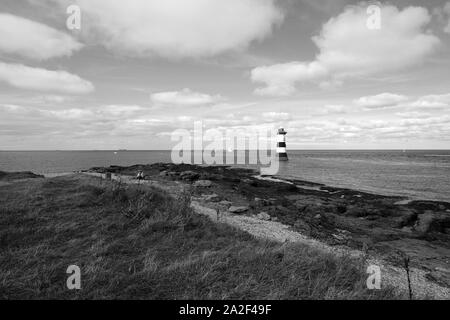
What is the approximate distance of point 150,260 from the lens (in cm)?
681

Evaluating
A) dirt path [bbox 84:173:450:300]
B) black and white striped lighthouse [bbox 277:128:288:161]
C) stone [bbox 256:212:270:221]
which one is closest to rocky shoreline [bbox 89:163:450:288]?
stone [bbox 256:212:270:221]

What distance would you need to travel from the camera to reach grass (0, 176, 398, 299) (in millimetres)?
5723

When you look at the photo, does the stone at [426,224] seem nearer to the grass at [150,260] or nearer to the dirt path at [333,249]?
the dirt path at [333,249]

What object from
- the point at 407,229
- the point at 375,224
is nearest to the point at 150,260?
the point at 375,224

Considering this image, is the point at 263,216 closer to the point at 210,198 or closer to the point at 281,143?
the point at 210,198

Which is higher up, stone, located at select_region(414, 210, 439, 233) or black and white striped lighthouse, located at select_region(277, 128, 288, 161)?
black and white striped lighthouse, located at select_region(277, 128, 288, 161)

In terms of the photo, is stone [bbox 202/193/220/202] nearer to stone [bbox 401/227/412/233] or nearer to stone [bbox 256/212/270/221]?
stone [bbox 256/212/270/221]

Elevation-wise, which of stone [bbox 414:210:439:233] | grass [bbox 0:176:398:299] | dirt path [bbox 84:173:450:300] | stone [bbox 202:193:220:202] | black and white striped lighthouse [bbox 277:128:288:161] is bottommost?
stone [bbox 414:210:439:233]

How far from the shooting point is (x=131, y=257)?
718 cm

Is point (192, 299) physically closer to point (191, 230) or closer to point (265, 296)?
point (265, 296)

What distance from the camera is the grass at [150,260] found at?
572 centimetres

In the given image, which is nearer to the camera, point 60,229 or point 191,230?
point 60,229
